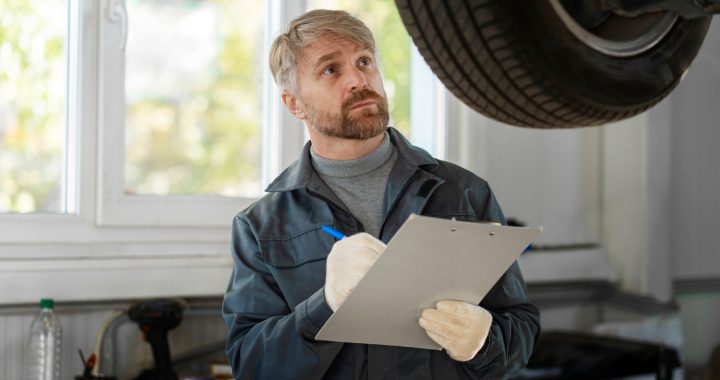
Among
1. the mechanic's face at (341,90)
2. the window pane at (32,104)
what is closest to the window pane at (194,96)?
the window pane at (32,104)

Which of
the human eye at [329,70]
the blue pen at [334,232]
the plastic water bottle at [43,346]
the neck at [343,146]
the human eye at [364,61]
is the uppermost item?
the human eye at [364,61]

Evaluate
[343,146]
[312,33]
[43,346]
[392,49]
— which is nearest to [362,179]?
[343,146]

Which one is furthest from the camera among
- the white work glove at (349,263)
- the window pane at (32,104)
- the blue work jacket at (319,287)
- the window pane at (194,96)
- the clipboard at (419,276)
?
the window pane at (194,96)

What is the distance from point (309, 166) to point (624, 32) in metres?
0.75

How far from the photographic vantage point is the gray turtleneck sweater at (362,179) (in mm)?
1750

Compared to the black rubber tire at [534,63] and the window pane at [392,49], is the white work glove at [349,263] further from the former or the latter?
the window pane at [392,49]

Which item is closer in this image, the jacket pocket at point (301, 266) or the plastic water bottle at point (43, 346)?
the jacket pocket at point (301, 266)

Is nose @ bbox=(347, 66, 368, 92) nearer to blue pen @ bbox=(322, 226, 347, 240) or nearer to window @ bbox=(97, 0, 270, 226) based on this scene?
blue pen @ bbox=(322, 226, 347, 240)

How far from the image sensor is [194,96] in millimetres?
2779

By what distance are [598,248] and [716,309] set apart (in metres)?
0.65

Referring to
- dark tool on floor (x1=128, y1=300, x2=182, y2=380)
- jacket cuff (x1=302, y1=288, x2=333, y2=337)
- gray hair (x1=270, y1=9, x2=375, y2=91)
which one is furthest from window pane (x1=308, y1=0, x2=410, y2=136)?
jacket cuff (x1=302, y1=288, x2=333, y2=337)

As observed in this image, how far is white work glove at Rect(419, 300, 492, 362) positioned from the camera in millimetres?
1508

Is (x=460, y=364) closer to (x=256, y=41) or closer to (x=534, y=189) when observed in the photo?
(x=256, y=41)

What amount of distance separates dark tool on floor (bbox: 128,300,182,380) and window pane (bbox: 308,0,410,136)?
1119 mm
